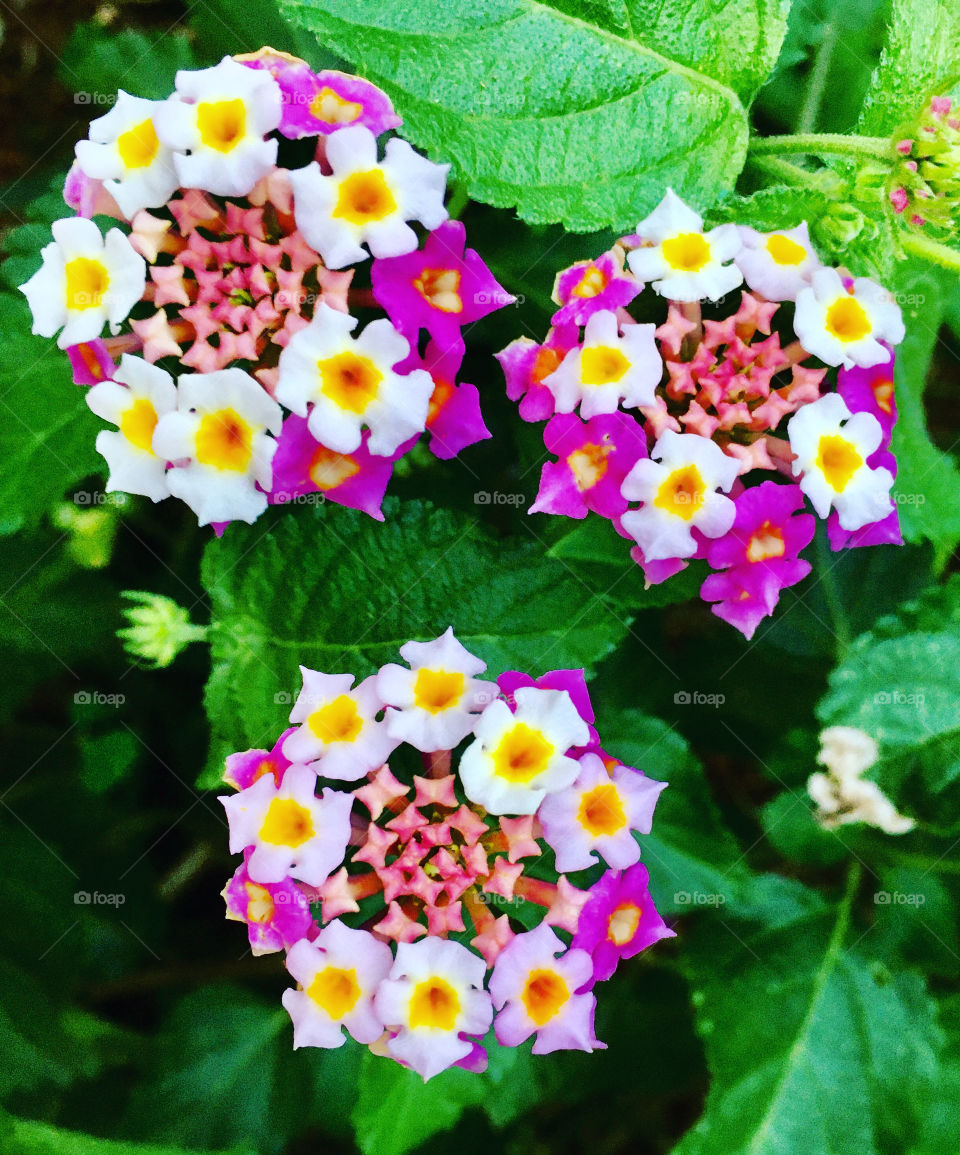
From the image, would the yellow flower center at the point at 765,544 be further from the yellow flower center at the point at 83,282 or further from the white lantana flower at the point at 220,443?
the yellow flower center at the point at 83,282

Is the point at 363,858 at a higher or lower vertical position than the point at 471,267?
lower

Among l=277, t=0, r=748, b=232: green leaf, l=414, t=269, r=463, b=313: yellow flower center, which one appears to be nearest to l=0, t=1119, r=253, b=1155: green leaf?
l=414, t=269, r=463, b=313: yellow flower center

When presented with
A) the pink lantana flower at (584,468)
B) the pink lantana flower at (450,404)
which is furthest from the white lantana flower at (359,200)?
the pink lantana flower at (584,468)

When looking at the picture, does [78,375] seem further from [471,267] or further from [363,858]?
[363,858]

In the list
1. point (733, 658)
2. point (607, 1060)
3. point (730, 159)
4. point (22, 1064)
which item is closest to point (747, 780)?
point (733, 658)

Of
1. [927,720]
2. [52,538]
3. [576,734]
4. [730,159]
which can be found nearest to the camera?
[576,734]

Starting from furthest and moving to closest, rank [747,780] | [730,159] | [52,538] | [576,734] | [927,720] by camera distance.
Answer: [747,780], [52,538], [927,720], [730,159], [576,734]

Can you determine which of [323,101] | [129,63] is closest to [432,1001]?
[323,101]

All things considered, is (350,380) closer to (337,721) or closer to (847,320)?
(337,721)
